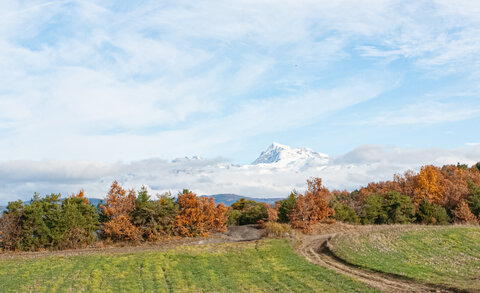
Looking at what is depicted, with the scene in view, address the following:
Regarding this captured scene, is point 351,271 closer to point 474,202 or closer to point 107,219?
point 107,219

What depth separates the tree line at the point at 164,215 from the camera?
109ft

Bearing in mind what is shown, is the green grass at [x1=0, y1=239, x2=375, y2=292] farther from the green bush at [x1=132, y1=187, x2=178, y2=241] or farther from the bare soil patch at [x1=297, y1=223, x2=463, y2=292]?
the green bush at [x1=132, y1=187, x2=178, y2=241]

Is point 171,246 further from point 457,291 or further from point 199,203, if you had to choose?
point 457,291

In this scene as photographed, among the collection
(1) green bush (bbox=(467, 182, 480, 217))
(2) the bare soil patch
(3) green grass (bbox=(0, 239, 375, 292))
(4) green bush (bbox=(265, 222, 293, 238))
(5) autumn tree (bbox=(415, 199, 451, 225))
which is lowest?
(3) green grass (bbox=(0, 239, 375, 292))

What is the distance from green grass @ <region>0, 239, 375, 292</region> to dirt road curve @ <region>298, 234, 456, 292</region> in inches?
44.2

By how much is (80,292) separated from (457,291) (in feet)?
67.0

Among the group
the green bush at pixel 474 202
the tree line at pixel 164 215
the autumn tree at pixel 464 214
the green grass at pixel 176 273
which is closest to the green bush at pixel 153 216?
the tree line at pixel 164 215

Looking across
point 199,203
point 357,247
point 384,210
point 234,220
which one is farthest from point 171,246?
point 384,210

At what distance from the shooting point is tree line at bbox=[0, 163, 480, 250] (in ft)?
109

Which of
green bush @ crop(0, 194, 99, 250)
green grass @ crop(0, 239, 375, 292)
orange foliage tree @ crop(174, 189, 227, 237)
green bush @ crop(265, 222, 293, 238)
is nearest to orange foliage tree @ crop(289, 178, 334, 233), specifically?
green bush @ crop(265, 222, 293, 238)

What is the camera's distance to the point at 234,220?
5197 cm

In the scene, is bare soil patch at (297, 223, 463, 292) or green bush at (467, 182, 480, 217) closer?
bare soil patch at (297, 223, 463, 292)

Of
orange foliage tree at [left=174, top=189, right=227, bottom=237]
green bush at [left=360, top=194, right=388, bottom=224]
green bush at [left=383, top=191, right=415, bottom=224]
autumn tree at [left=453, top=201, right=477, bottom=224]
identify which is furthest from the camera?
autumn tree at [left=453, top=201, right=477, bottom=224]

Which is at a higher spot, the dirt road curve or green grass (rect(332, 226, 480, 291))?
green grass (rect(332, 226, 480, 291))
